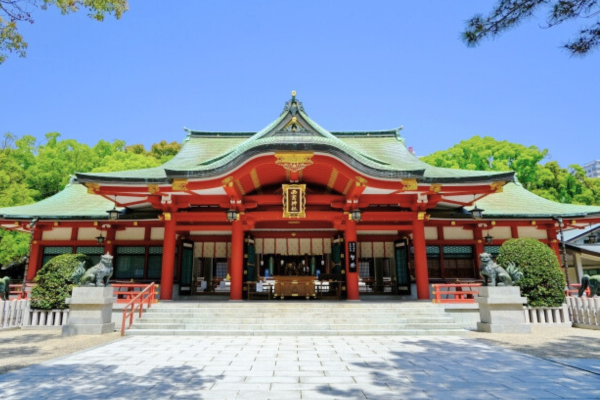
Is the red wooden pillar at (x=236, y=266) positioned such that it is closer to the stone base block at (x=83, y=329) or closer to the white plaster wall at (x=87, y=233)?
the stone base block at (x=83, y=329)

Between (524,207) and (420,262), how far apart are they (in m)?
6.63

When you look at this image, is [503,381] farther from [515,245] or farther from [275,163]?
[275,163]

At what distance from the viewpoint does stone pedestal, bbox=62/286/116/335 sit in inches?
385

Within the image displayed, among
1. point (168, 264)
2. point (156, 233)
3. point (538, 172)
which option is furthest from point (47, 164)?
point (538, 172)

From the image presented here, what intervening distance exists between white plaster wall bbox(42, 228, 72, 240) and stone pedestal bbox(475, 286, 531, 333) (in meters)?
17.4

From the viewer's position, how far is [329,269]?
1744cm

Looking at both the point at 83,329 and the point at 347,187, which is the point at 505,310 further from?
the point at 83,329

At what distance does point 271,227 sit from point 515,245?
31.8 feet

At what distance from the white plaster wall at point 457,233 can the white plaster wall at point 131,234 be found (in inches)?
548

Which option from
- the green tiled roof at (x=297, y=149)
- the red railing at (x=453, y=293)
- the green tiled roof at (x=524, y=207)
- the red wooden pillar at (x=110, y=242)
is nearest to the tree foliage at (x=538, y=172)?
the green tiled roof at (x=524, y=207)

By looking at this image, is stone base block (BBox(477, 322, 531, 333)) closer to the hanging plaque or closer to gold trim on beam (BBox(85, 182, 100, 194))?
the hanging plaque

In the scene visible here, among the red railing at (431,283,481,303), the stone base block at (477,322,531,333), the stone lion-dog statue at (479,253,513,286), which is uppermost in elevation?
the stone lion-dog statue at (479,253,513,286)

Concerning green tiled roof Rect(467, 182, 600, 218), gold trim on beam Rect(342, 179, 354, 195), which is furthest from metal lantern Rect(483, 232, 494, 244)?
gold trim on beam Rect(342, 179, 354, 195)

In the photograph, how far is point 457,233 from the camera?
52.6 ft
